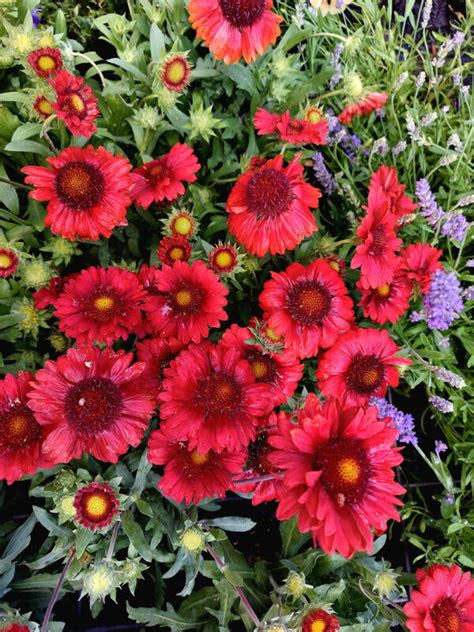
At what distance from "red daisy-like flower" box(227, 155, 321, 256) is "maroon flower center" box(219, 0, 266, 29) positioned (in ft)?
1.19

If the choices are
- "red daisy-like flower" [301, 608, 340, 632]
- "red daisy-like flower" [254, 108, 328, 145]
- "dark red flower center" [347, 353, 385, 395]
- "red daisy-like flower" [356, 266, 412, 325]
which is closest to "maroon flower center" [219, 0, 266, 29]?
"red daisy-like flower" [254, 108, 328, 145]

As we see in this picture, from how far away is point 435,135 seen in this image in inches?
69.1

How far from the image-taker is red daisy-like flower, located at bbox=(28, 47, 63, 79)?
1196mm

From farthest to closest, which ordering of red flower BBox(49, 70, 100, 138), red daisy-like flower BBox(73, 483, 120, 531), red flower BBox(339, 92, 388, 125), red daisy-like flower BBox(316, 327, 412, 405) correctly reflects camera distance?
red flower BBox(339, 92, 388, 125) < red daisy-like flower BBox(316, 327, 412, 405) < red flower BBox(49, 70, 100, 138) < red daisy-like flower BBox(73, 483, 120, 531)

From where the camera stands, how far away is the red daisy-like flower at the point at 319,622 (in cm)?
104

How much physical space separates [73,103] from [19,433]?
2.36 feet

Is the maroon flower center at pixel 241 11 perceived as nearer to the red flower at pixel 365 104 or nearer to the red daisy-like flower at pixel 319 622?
the red flower at pixel 365 104

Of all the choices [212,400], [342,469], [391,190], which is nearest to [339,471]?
[342,469]

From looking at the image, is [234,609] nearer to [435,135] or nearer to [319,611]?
[319,611]

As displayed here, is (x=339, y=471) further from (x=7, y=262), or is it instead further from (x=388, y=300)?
(x=7, y=262)

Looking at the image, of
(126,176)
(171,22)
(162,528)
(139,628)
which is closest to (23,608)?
(139,628)

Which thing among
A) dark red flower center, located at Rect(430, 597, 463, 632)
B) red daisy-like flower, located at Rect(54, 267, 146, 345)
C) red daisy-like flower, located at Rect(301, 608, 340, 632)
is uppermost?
red daisy-like flower, located at Rect(54, 267, 146, 345)

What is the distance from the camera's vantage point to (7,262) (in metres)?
1.24

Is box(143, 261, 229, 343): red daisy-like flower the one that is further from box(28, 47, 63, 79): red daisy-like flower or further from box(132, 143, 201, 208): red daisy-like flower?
box(28, 47, 63, 79): red daisy-like flower
